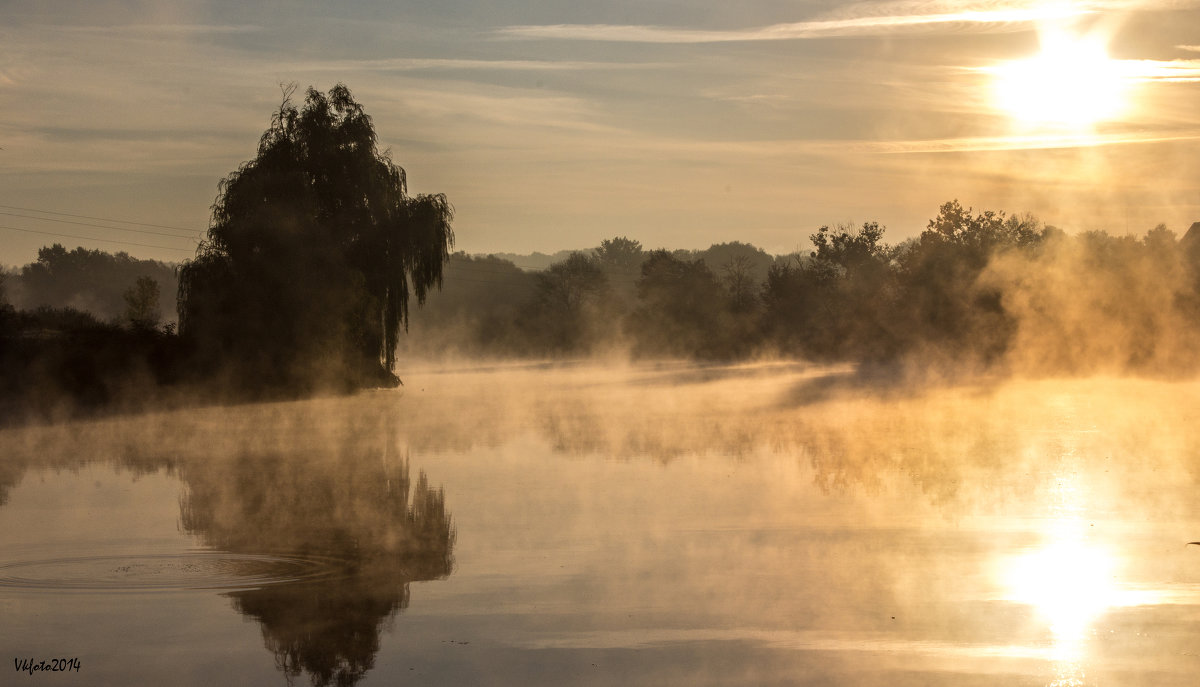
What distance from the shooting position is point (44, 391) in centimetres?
2900

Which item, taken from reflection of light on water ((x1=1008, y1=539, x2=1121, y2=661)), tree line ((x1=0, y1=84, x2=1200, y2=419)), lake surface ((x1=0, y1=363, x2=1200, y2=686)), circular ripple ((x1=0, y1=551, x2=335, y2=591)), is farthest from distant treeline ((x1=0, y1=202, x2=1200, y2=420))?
reflection of light on water ((x1=1008, y1=539, x2=1121, y2=661))

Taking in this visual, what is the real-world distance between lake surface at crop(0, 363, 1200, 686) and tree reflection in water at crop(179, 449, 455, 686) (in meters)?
0.05

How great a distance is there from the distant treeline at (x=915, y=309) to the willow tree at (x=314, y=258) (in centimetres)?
2469

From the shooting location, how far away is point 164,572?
10.2 meters

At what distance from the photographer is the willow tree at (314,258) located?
33.8 meters

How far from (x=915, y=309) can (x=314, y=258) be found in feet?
114

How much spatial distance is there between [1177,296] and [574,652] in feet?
160

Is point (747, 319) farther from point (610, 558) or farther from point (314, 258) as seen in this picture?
point (610, 558)

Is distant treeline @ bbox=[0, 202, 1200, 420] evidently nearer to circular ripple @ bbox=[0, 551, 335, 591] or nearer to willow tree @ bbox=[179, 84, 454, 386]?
willow tree @ bbox=[179, 84, 454, 386]

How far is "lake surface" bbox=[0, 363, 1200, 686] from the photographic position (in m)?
7.46

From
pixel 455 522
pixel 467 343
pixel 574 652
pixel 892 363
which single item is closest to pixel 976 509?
pixel 455 522

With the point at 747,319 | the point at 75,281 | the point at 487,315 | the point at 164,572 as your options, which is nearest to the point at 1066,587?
the point at 164,572

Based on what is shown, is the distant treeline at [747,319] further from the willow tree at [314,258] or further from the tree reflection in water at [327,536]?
the tree reflection in water at [327,536]

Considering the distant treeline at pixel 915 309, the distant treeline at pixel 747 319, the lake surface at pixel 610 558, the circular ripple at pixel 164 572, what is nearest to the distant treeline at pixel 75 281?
the distant treeline at pixel 747 319
